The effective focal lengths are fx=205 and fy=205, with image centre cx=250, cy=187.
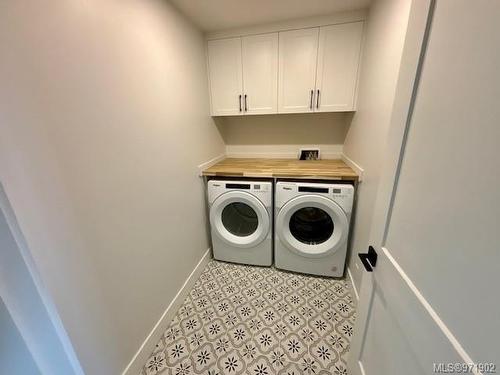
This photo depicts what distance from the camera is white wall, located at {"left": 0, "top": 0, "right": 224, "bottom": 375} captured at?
2.26 ft

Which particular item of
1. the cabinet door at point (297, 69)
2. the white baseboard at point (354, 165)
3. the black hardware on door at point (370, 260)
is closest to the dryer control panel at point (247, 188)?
the white baseboard at point (354, 165)

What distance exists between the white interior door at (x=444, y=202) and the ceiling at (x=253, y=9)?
4.22 ft

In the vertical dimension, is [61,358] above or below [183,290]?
above

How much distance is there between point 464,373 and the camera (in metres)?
0.42

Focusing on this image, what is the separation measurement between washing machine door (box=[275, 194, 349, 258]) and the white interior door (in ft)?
3.15

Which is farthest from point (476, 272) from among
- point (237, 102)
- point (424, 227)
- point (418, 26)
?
point (237, 102)

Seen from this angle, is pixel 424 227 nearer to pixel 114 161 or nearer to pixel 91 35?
pixel 114 161

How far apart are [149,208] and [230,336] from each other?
41.6 inches

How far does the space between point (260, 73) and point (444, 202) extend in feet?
6.36

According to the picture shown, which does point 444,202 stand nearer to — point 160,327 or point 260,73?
point 160,327

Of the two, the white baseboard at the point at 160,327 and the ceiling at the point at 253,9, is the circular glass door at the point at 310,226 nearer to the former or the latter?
the white baseboard at the point at 160,327

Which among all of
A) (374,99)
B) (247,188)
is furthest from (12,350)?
(374,99)

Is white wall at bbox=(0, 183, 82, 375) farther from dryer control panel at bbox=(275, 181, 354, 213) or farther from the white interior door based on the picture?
dryer control panel at bbox=(275, 181, 354, 213)

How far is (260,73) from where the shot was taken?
2.01 meters
